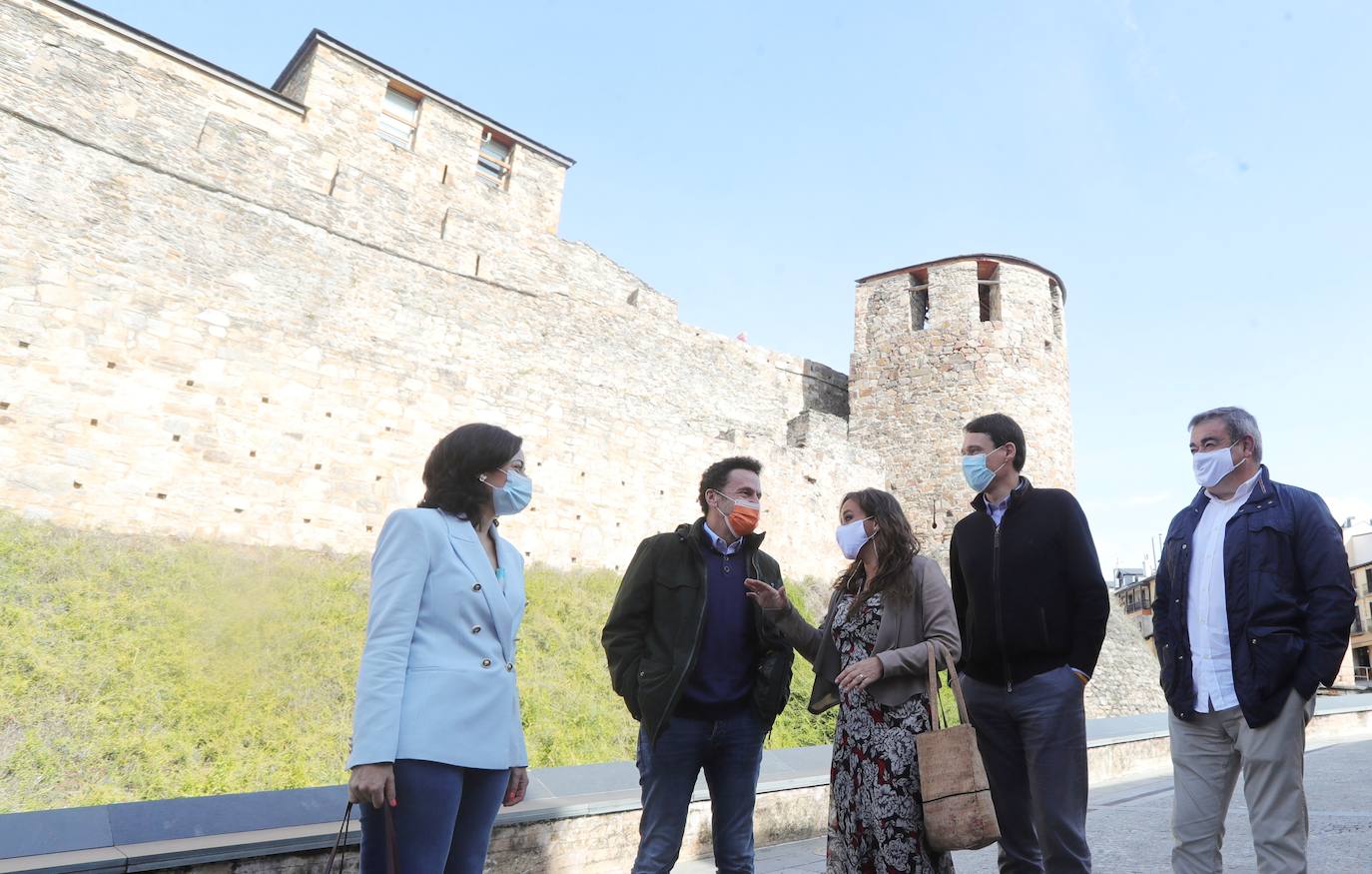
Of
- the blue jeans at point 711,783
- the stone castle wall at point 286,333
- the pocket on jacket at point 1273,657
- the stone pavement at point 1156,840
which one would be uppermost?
the stone castle wall at point 286,333

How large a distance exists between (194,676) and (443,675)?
22.1 feet

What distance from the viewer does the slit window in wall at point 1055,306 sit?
74.2 feet

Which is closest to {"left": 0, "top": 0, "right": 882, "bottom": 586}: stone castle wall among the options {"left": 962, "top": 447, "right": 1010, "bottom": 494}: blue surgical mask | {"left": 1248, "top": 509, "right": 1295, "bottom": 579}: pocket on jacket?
{"left": 962, "top": 447, "right": 1010, "bottom": 494}: blue surgical mask

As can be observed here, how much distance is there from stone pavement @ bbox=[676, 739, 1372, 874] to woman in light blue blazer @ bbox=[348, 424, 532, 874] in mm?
2312

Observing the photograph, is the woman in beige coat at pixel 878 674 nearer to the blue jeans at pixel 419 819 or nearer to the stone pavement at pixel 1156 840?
the blue jeans at pixel 419 819

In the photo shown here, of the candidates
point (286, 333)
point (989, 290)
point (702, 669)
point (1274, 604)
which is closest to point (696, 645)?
point (702, 669)

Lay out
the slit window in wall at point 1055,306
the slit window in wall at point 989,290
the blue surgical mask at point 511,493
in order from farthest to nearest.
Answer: the slit window in wall at point 1055,306 < the slit window in wall at point 989,290 < the blue surgical mask at point 511,493

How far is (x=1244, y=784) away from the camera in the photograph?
2.79 meters

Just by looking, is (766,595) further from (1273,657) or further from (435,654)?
(1273,657)

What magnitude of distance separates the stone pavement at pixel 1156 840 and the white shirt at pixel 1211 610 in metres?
1.36

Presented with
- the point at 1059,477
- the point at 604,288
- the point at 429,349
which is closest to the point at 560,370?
the point at 429,349

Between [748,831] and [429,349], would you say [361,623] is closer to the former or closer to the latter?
[429,349]

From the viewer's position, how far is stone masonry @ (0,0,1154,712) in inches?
399

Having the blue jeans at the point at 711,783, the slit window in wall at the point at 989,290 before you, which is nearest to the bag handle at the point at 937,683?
the blue jeans at the point at 711,783
